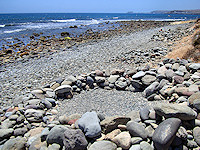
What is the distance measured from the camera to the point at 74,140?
3.07 metres

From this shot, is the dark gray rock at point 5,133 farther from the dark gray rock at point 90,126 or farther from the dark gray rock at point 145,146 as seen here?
the dark gray rock at point 145,146

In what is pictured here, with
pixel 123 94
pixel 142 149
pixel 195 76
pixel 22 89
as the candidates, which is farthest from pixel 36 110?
pixel 195 76

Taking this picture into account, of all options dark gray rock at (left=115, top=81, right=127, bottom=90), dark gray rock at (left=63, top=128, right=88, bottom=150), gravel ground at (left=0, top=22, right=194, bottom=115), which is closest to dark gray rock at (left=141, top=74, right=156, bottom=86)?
gravel ground at (left=0, top=22, right=194, bottom=115)

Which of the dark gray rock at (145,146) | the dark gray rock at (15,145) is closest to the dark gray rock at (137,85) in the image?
the dark gray rock at (145,146)

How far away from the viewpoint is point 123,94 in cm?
557

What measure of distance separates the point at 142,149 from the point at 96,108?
2168 millimetres

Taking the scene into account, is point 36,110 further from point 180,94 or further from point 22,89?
point 180,94

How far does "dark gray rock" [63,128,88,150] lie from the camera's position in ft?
10.00

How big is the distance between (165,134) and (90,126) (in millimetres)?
1480

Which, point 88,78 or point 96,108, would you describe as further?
point 88,78

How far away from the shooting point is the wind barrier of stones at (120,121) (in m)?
2.96

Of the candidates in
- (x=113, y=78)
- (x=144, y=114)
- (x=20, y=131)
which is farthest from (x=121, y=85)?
(x=20, y=131)

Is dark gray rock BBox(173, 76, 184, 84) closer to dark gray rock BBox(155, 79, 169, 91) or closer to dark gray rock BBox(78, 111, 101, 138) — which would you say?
dark gray rock BBox(155, 79, 169, 91)

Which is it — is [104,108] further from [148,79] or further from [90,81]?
[148,79]
